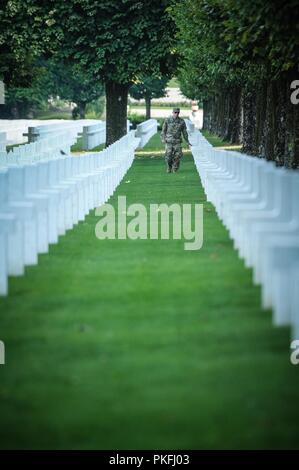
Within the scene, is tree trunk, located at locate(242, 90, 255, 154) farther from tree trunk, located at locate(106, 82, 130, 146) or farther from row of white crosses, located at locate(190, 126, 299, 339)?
row of white crosses, located at locate(190, 126, 299, 339)

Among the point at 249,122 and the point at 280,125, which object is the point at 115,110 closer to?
the point at 249,122

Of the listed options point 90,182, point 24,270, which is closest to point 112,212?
point 90,182

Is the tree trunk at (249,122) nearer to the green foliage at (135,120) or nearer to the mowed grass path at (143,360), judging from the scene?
the mowed grass path at (143,360)

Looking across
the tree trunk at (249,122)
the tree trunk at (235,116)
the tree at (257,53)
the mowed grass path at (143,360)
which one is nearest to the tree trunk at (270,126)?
the tree at (257,53)

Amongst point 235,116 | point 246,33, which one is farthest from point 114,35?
point 246,33

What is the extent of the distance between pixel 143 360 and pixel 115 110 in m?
44.4

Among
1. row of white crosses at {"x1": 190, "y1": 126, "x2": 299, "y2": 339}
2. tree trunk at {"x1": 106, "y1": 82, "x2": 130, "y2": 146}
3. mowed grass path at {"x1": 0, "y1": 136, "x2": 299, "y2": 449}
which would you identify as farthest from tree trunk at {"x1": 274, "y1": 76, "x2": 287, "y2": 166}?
mowed grass path at {"x1": 0, "y1": 136, "x2": 299, "y2": 449}

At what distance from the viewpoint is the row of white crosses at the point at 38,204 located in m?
13.6

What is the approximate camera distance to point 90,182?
2308cm

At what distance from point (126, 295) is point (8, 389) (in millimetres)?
3616

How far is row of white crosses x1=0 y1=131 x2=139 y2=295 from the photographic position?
536 inches

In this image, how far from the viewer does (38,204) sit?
50.3 ft

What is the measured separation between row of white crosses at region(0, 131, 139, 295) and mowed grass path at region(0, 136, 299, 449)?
0.32 meters

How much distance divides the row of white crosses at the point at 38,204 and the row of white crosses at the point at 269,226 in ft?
7.49
